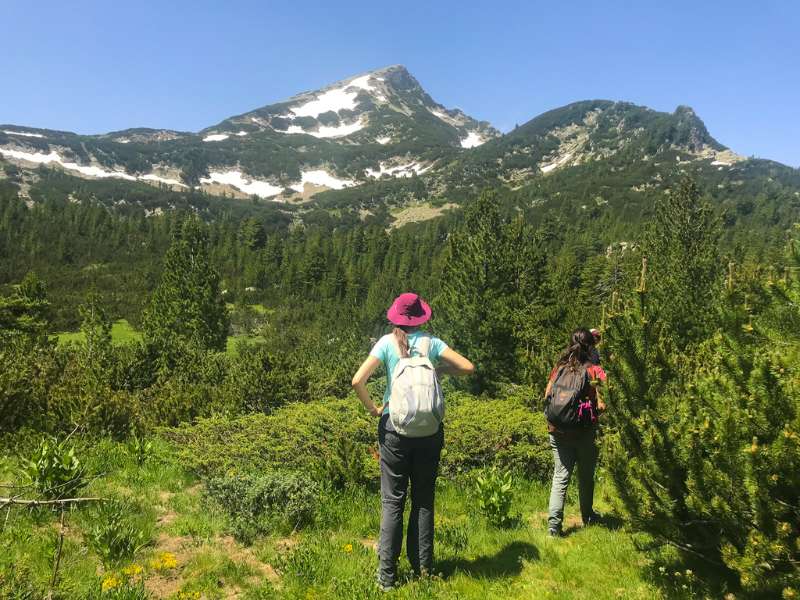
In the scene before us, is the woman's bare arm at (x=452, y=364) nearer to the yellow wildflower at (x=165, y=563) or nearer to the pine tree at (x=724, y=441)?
the pine tree at (x=724, y=441)

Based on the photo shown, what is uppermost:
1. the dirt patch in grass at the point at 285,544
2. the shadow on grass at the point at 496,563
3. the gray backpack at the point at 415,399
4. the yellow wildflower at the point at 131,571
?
the gray backpack at the point at 415,399

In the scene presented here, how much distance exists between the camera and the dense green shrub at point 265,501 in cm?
Answer: 517

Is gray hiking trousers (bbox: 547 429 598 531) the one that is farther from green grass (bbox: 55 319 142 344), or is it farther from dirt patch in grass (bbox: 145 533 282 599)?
green grass (bbox: 55 319 142 344)

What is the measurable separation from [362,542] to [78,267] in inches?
3948

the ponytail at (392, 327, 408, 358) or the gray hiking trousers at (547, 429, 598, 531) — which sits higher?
the ponytail at (392, 327, 408, 358)

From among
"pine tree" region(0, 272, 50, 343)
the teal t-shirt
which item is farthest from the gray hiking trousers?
"pine tree" region(0, 272, 50, 343)

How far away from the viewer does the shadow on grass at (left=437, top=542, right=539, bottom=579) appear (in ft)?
14.3

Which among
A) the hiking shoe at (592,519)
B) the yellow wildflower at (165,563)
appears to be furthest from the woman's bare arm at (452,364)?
the yellow wildflower at (165,563)

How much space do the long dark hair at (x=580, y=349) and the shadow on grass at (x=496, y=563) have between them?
1.87 m

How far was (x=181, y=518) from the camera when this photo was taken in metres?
5.41

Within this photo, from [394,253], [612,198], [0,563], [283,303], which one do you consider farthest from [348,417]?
[612,198]

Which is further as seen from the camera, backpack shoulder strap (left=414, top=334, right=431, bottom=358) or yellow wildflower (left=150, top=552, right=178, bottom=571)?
yellow wildflower (left=150, top=552, right=178, bottom=571)

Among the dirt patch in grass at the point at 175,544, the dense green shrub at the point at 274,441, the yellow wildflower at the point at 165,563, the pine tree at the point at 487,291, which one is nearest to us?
the yellow wildflower at the point at 165,563

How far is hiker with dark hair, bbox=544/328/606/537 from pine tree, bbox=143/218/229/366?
1210 inches
